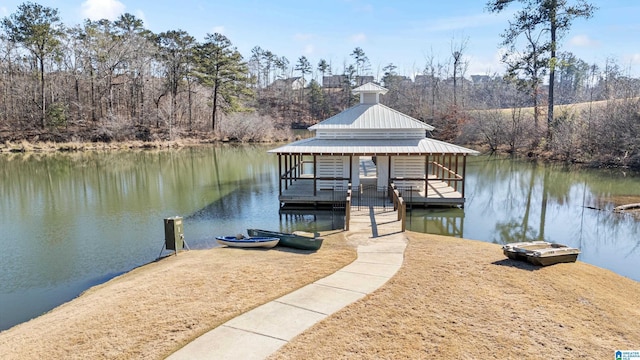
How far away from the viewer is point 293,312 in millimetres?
6984

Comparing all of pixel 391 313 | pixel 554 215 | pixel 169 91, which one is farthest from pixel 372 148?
pixel 169 91

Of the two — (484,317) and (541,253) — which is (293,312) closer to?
(484,317)

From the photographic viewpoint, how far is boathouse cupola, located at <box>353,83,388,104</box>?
23422mm

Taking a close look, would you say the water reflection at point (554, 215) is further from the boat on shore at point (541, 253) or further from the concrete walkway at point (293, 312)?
the concrete walkway at point (293, 312)

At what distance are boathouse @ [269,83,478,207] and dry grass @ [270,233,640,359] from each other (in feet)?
31.1

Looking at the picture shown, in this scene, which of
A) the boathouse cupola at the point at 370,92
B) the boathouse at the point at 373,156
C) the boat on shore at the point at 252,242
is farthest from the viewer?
the boathouse cupola at the point at 370,92

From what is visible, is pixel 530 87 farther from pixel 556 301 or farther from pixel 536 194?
pixel 556 301

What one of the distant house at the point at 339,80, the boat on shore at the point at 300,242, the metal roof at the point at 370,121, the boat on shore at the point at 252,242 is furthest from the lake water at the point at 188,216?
the distant house at the point at 339,80

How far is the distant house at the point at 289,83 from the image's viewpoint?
97750 millimetres

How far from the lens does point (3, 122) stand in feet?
175

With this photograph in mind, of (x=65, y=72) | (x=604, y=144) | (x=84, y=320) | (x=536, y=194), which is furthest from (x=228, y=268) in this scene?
(x=65, y=72)

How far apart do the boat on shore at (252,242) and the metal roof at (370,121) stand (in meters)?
10.3

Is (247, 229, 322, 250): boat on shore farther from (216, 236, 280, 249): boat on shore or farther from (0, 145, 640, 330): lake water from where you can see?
(0, 145, 640, 330): lake water

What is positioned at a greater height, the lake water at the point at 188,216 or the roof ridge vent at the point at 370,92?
the roof ridge vent at the point at 370,92
